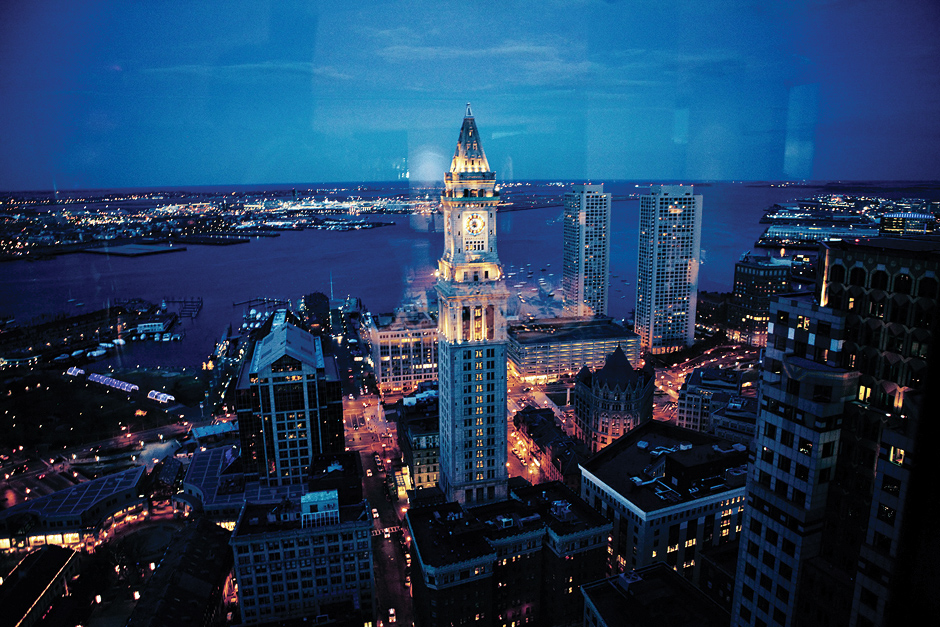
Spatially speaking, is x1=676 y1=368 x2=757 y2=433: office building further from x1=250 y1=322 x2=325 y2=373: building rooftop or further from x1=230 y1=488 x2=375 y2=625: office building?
x1=250 y1=322 x2=325 y2=373: building rooftop

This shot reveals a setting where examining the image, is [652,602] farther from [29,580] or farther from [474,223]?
[29,580]

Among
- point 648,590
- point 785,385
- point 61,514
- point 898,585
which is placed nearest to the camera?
point 898,585

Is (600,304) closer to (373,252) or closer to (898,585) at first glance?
(373,252)

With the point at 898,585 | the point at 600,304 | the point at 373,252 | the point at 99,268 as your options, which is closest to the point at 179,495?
the point at 898,585

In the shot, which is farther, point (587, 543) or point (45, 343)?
point (45, 343)

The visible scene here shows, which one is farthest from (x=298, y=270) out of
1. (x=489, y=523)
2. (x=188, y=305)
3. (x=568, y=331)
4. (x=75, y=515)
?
(x=489, y=523)

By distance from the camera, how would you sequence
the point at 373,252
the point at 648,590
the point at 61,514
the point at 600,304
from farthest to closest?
the point at 373,252
the point at 600,304
the point at 61,514
the point at 648,590
